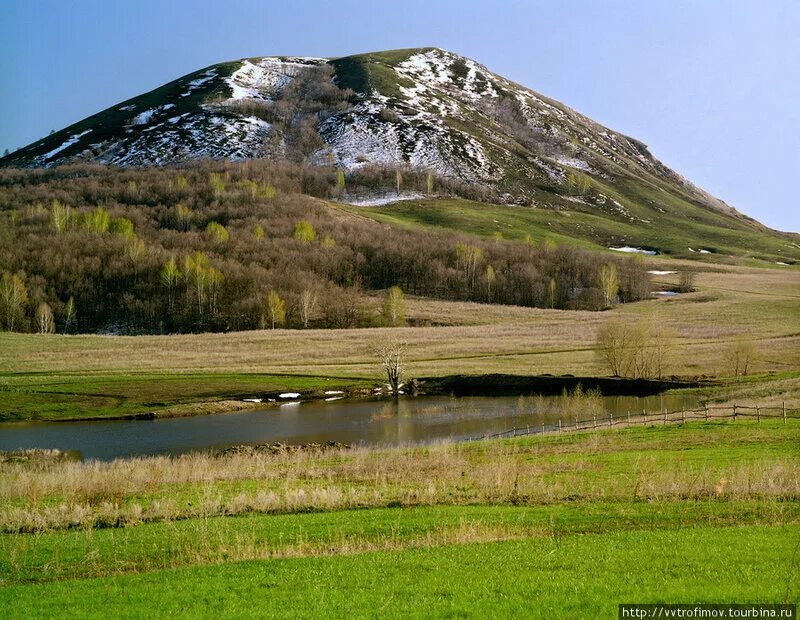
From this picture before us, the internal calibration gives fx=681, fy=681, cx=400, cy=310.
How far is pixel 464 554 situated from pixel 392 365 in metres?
58.2

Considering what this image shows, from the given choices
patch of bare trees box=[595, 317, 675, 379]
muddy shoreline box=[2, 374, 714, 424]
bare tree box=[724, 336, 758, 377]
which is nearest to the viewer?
muddy shoreline box=[2, 374, 714, 424]

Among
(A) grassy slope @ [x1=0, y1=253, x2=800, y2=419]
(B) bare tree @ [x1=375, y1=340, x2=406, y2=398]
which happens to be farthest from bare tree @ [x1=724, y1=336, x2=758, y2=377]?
(B) bare tree @ [x1=375, y1=340, x2=406, y2=398]

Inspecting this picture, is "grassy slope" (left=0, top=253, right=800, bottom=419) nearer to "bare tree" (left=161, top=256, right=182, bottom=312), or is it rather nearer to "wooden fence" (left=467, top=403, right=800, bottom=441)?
"wooden fence" (left=467, top=403, right=800, bottom=441)

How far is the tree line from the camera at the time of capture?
131750mm

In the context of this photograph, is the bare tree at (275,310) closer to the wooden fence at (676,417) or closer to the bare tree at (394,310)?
the bare tree at (394,310)

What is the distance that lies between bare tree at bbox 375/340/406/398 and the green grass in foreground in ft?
181

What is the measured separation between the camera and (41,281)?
140375mm

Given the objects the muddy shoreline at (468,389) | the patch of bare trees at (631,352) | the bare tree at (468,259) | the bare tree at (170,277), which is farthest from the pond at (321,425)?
the bare tree at (468,259)

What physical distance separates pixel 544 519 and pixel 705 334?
270ft

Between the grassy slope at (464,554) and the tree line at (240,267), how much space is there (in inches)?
4023

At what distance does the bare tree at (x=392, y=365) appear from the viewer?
72250 millimetres

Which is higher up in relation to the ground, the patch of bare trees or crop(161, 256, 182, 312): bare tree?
crop(161, 256, 182, 312): bare tree

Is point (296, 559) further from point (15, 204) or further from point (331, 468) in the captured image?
point (15, 204)

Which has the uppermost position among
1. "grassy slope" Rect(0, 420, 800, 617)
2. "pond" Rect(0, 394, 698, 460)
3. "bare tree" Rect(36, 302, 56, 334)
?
"bare tree" Rect(36, 302, 56, 334)
